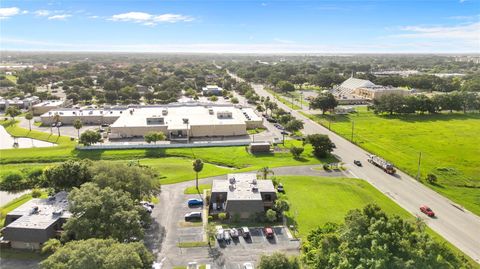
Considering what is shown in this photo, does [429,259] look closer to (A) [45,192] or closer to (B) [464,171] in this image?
(B) [464,171]

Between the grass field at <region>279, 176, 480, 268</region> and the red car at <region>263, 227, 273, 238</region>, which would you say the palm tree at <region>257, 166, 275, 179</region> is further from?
the red car at <region>263, 227, 273, 238</region>

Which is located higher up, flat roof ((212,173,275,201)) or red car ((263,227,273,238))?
flat roof ((212,173,275,201))

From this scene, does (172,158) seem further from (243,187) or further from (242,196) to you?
(242,196)

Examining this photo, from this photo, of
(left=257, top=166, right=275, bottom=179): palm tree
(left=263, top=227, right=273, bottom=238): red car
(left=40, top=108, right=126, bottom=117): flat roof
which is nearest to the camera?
(left=263, top=227, right=273, bottom=238): red car

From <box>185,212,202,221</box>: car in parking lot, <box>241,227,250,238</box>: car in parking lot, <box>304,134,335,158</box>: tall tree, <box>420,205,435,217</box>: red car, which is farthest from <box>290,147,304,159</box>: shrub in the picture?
<box>241,227,250,238</box>: car in parking lot

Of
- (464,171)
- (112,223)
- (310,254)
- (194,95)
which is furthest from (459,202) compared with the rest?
(194,95)

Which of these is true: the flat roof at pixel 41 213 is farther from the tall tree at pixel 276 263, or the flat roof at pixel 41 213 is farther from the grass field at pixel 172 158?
the tall tree at pixel 276 263

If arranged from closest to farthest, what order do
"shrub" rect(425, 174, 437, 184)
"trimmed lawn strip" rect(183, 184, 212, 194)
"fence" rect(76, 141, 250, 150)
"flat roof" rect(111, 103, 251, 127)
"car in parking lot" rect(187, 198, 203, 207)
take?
"car in parking lot" rect(187, 198, 203, 207) → "trimmed lawn strip" rect(183, 184, 212, 194) → "shrub" rect(425, 174, 437, 184) → "fence" rect(76, 141, 250, 150) → "flat roof" rect(111, 103, 251, 127)
